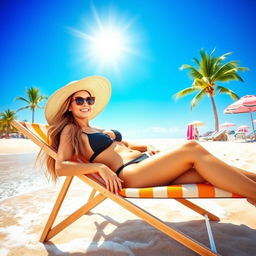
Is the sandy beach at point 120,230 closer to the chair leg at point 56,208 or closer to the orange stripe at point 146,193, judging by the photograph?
the chair leg at point 56,208

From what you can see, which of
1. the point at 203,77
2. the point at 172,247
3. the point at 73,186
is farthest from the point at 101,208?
the point at 203,77

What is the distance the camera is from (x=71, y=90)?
213 cm

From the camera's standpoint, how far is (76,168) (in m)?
1.50

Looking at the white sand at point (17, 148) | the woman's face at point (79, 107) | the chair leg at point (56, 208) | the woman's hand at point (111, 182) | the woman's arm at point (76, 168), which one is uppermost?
the woman's face at point (79, 107)

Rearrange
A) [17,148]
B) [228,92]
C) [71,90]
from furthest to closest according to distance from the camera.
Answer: [228,92]
[17,148]
[71,90]

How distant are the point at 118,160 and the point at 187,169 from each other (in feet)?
2.10

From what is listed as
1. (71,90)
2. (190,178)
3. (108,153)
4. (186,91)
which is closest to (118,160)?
(108,153)

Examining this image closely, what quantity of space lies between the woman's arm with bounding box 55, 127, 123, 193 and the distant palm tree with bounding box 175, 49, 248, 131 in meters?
19.7

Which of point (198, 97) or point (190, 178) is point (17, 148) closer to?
point (190, 178)

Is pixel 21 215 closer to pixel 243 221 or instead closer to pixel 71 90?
pixel 71 90

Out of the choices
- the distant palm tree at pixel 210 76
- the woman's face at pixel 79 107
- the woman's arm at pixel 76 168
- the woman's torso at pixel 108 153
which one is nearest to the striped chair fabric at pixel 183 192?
the woman's arm at pixel 76 168

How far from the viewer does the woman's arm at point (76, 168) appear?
140 centimetres

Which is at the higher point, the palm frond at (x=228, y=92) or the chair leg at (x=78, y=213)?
the palm frond at (x=228, y=92)

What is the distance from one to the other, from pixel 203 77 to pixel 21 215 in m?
21.1
